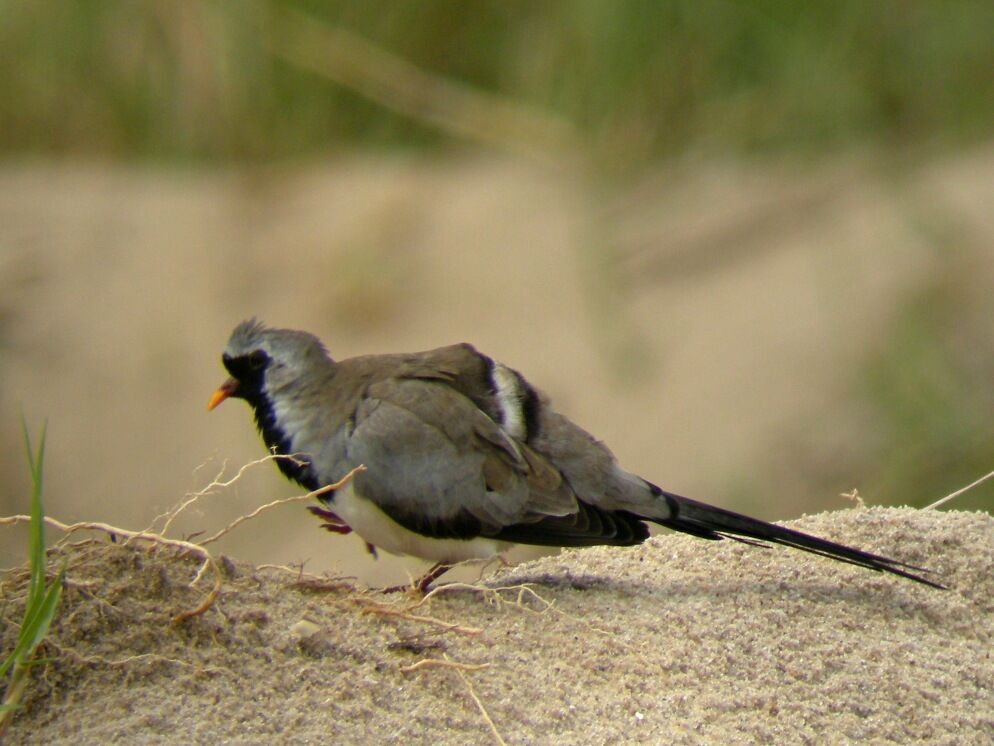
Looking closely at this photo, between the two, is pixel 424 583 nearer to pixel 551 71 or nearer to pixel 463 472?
pixel 463 472

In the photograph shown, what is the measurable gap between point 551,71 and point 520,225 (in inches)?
30.1

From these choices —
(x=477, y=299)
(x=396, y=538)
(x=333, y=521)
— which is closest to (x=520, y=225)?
(x=477, y=299)

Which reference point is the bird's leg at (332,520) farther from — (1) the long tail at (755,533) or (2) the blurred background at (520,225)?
(2) the blurred background at (520,225)

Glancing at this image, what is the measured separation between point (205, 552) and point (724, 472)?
415 cm

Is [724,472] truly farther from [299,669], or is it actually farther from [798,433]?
[299,669]

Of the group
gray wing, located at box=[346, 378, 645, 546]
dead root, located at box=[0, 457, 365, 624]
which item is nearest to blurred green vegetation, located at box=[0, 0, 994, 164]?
gray wing, located at box=[346, 378, 645, 546]

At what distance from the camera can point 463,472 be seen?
3.28m

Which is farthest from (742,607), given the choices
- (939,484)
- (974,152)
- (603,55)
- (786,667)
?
(974,152)

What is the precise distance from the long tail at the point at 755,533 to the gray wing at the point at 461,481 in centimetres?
13

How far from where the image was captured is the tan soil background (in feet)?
22.1

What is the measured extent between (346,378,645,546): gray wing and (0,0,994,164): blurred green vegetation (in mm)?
4029

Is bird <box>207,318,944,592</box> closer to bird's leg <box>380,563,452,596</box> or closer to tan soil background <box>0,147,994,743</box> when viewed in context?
bird's leg <box>380,563,452,596</box>

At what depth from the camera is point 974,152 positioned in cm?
741

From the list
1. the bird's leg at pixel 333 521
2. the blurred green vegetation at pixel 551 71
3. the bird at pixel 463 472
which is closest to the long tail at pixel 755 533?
the bird at pixel 463 472
